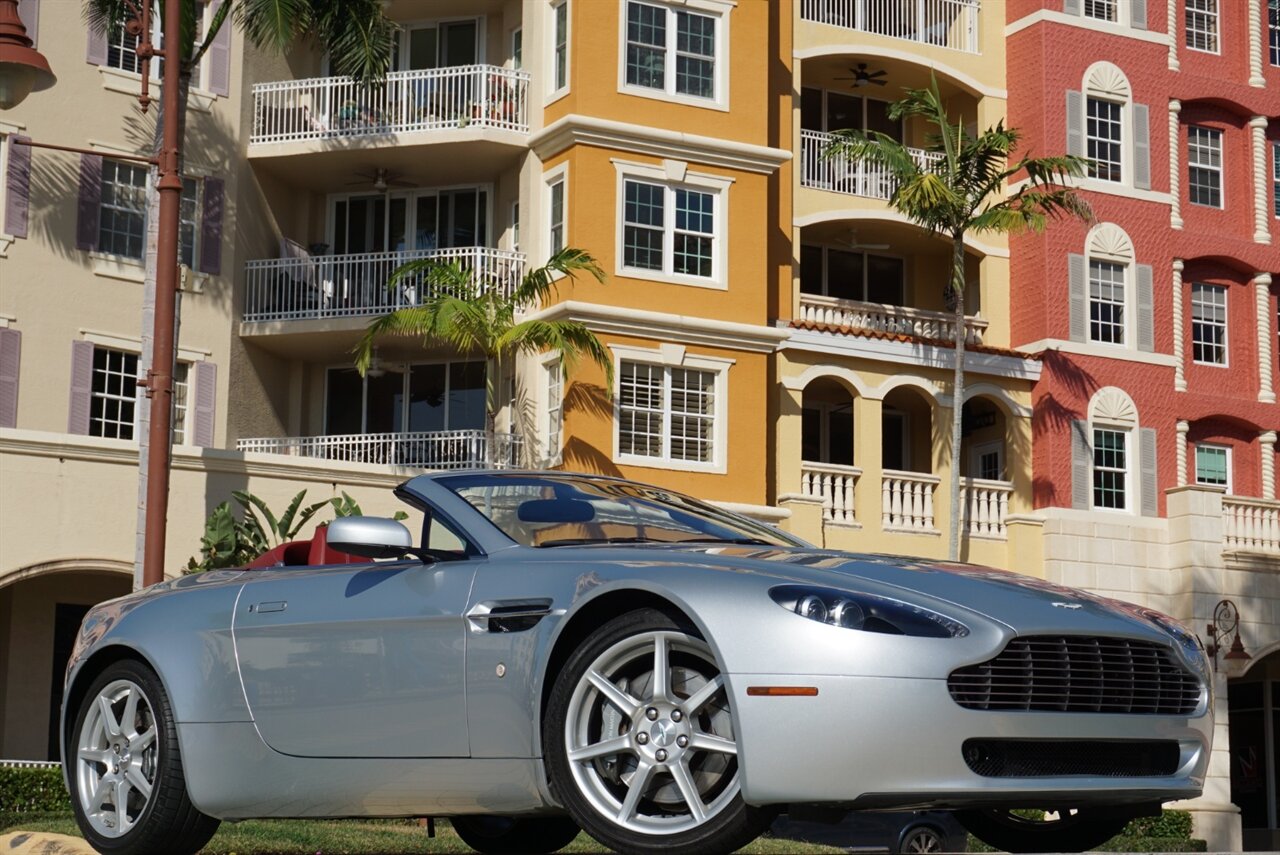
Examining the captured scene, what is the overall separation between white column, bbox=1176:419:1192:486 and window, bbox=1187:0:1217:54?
283 inches

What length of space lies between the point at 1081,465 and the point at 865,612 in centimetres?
2890

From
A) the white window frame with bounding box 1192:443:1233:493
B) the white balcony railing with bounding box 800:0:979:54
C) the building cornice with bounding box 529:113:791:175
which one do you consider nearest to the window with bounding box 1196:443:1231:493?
the white window frame with bounding box 1192:443:1233:493

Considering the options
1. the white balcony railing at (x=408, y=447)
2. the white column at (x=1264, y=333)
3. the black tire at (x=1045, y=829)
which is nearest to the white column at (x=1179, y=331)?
the white column at (x=1264, y=333)

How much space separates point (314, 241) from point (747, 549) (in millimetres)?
28008

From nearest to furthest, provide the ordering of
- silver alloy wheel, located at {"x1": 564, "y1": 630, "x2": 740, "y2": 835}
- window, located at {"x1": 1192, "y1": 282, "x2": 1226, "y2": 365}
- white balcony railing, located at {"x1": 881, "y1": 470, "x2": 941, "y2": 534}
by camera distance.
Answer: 1. silver alloy wheel, located at {"x1": 564, "y1": 630, "x2": 740, "y2": 835}
2. white balcony railing, located at {"x1": 881, "y1": 470, "x2": 941, "y2": 534}
3. window, located at {"x1": 1192, "y1": 282, "x2": 1226, "y2": 365}

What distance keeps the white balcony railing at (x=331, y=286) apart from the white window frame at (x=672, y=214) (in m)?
1.90

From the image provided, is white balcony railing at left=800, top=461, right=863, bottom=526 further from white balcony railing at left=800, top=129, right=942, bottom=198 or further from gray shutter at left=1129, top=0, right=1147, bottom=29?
gray shutter at left=1129, top=0, right=1147, bottom=29

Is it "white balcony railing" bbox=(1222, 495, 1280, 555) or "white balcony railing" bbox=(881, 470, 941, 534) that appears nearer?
"white balcony railing" bbox=(881, 470, 941, 534)

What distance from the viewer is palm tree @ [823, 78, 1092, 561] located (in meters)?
30.8

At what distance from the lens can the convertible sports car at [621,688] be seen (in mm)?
5852

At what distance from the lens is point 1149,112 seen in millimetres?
35906

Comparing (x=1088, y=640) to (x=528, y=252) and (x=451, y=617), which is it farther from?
(x=528, y=252)

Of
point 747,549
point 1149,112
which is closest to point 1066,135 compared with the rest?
point 1149,112

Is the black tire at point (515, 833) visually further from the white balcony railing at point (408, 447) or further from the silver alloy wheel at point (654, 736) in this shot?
the white balcony railing at point (408, 447)
